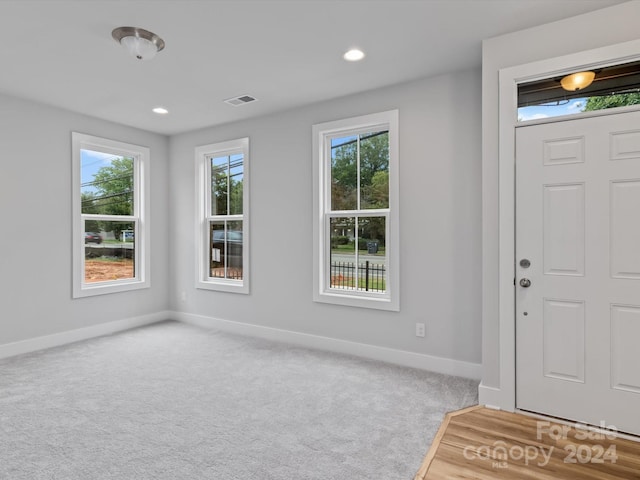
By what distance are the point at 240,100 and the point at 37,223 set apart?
2590mm

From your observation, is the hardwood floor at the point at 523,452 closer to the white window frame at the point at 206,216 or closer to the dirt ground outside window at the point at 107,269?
the white window frame at the point at 206,216

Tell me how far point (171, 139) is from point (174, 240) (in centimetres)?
147

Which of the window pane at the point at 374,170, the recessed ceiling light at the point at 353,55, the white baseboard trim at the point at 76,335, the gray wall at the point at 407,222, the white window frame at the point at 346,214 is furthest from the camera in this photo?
the white baseboard trim at the point at 76,335

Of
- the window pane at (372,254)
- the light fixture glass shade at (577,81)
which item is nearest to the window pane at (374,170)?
the window pane at (372,254)

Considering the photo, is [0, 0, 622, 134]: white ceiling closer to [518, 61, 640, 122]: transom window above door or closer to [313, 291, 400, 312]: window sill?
[518, 61, 640, 122]: transom window above door

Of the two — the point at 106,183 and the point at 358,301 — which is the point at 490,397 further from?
the point at 106,183

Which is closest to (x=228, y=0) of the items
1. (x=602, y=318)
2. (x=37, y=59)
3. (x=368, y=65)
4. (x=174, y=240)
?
(x=368, y=65)

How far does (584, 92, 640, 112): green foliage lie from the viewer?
2.30 metres

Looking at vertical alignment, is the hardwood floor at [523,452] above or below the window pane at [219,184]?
below

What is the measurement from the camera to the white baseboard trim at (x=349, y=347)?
10.8 feet

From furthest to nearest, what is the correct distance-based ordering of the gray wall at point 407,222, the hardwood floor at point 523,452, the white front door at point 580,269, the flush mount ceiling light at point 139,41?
the gray wall at point 407,222 → the flush mount ceiling light at point 139,41 → the white front door at point 580,269 → the hardwood floor at point 523,452

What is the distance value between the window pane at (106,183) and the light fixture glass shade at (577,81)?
4.94m

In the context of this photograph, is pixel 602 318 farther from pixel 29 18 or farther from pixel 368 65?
pixel 29 18

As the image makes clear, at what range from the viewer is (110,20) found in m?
2.47
